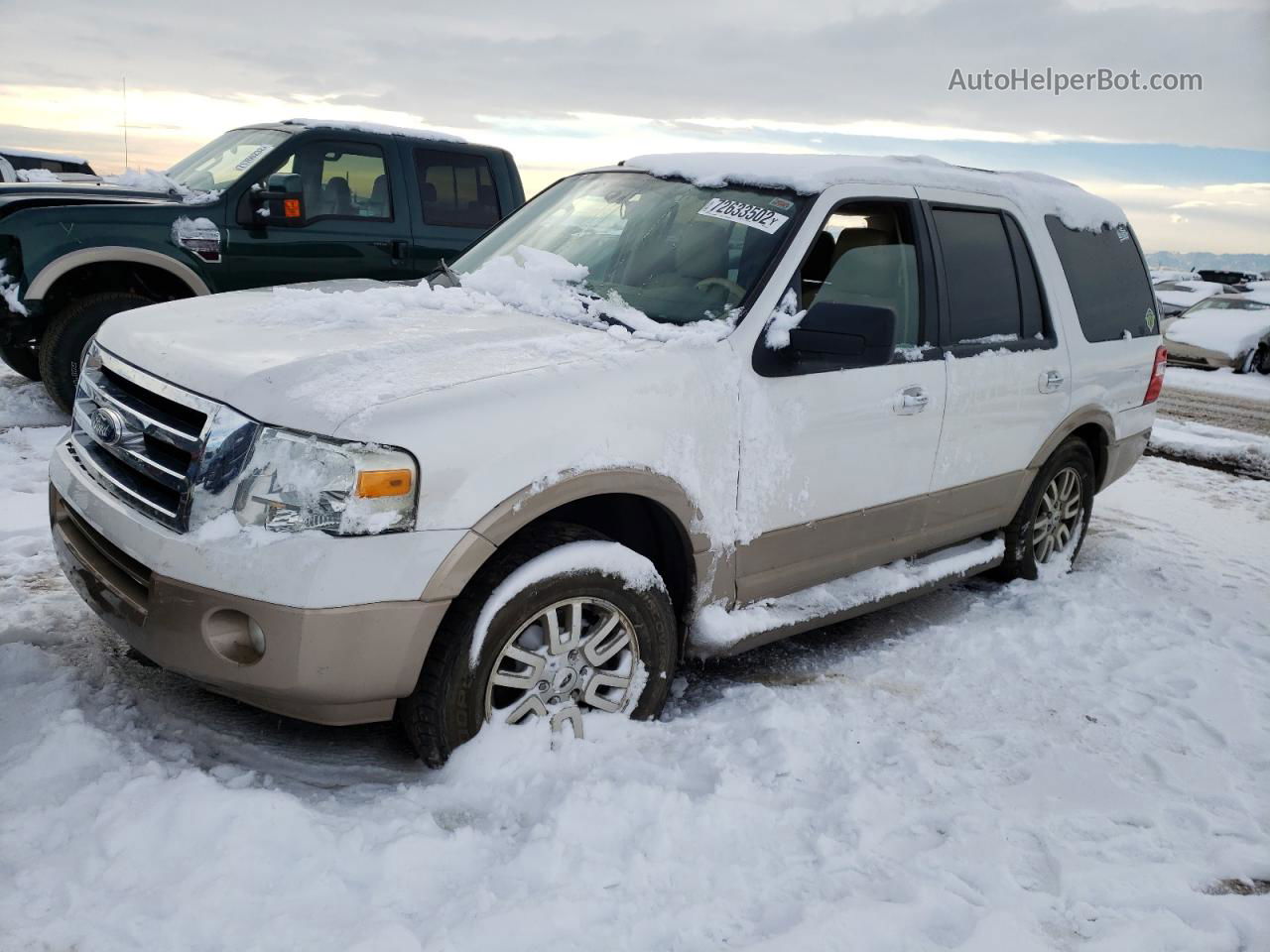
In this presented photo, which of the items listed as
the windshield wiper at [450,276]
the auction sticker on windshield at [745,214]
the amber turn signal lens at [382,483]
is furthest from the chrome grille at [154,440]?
the auction sticker on windshield at [745,214]

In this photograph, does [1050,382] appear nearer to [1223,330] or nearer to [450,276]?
[450,276]

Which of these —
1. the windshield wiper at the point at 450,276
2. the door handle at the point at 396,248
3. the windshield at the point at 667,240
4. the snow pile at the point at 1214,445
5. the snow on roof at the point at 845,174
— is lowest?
the snow pile at the point at 1214,445

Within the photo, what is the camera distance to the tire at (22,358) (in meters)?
7.31

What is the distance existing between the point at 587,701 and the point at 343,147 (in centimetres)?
564

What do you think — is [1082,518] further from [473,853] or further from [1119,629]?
[473,853]

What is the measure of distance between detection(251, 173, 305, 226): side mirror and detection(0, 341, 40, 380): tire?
1.88 metres

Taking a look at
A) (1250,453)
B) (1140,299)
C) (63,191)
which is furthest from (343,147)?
(1250,453)

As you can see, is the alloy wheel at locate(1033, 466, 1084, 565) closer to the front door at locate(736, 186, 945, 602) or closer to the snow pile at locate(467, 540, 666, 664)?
the front door at locate(736, 186, 945, 602)

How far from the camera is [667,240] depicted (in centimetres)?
378

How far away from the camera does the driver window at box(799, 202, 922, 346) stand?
3.88 metres

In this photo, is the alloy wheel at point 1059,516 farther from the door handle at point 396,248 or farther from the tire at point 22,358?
the tire at point 22,358

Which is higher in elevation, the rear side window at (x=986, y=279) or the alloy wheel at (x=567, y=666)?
the rear side window at (x=986, y=279)

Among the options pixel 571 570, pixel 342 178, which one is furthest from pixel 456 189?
pixel 571 570

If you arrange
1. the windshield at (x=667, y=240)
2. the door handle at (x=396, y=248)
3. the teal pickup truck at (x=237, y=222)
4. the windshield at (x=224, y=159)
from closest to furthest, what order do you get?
the windshield at (x=667, y=240)
the teal pickup truck at (x=237, y=222)
the windshield at (x=224, y=159)
the door handle at (x=396, y=248)
